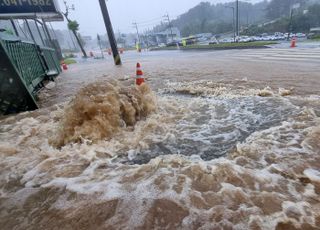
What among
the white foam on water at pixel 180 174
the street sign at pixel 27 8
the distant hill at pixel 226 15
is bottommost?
the distant hill at pixel 226 15

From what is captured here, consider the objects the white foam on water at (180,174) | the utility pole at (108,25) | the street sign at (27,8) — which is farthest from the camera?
the utility pole at (108,25)

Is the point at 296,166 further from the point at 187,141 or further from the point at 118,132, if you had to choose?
the point at 118,132

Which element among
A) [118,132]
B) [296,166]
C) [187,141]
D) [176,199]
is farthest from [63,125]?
[296,166]

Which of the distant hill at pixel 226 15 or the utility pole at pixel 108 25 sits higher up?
the utility pole at pixel 108 25

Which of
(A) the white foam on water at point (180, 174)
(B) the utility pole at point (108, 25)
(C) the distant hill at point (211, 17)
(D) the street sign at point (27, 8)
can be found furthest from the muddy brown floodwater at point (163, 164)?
(C) the distant hill at point (211, 17)

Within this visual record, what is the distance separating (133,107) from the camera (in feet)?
13.5

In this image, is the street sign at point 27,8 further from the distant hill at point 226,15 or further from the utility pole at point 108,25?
the distant hill at point 226,15

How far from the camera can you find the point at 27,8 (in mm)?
15742

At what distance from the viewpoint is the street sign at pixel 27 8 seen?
14.8 metres

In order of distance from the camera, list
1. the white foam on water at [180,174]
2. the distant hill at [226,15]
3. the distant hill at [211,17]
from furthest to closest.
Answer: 1. the distant hill at [211,17]
2. the distant hill at [226,15]
3. the white foam on water at [180,174]

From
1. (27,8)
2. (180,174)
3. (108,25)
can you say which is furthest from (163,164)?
(27,8)

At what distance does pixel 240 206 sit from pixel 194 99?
3.42 m

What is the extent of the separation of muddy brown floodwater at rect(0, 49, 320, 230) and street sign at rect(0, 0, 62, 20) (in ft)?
45.4

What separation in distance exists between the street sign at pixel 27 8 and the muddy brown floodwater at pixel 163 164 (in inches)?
545
